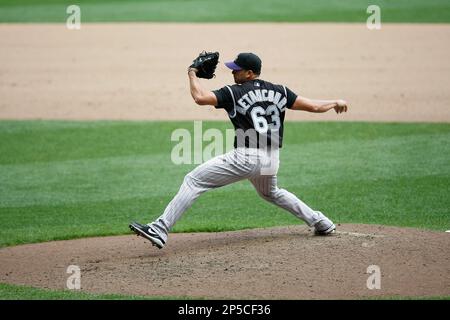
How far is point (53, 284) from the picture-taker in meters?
6.99

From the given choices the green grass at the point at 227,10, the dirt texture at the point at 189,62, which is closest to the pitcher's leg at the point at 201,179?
the dirt texture at the point at 189,62

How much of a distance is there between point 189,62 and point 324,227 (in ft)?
36.6

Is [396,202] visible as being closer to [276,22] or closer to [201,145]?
[201,145]

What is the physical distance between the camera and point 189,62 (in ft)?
61.4

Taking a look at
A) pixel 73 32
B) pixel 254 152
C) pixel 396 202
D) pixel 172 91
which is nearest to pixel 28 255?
pixel 254 152

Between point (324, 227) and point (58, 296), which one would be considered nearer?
point (58, 296)

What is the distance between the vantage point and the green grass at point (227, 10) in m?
24.0

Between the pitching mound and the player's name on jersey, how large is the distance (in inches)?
46.8

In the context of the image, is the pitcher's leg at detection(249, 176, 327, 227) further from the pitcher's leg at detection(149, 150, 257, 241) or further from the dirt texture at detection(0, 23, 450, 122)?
the dirt texture at detection(0, 23, 450, 122)

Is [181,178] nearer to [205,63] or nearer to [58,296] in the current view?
[205,63]

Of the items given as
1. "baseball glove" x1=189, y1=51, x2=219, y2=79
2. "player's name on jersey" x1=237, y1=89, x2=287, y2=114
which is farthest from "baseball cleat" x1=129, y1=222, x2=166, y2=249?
"baseball glove" x1=189, y1=51, x2=219, y2=79

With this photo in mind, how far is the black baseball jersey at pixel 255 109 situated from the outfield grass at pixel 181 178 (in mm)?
1530

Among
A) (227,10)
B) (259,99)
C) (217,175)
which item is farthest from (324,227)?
(227,10)

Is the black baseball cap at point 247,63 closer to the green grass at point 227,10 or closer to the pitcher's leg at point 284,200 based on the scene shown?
the pitcher's leg at point 284,200
